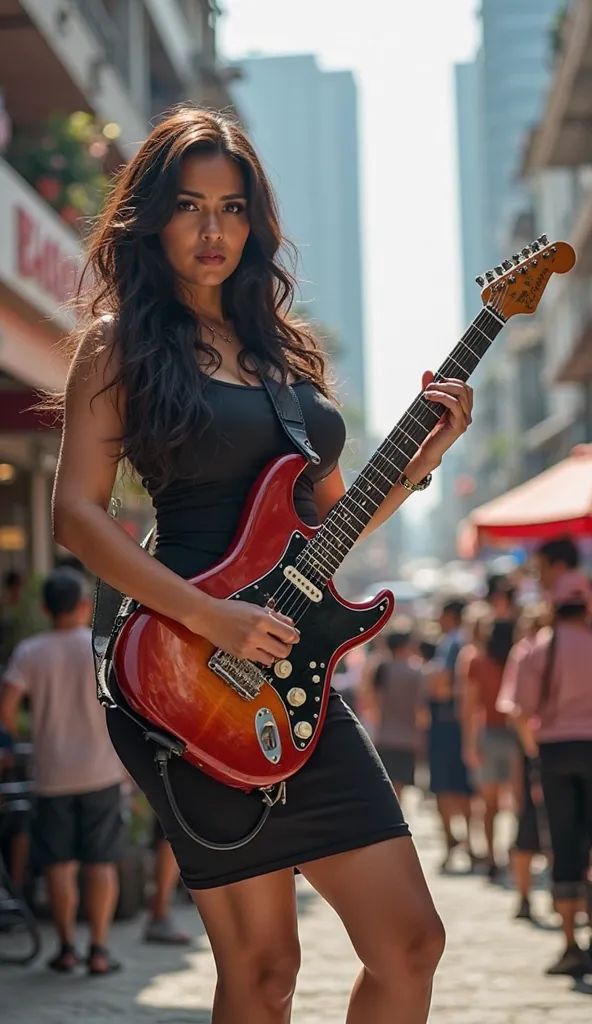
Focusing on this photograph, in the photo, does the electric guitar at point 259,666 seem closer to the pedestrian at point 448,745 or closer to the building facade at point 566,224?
the pedestrian at point 448,745

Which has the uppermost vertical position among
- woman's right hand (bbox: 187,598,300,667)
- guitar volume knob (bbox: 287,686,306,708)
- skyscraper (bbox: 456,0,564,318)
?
skyscraper (bbox: 456,0,564,318)

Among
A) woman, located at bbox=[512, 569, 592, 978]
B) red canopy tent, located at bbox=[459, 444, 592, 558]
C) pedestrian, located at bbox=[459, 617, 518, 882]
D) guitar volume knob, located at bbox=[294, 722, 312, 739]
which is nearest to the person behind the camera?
guitar volume knob, located at bbox=[294, 722, 312, 739]

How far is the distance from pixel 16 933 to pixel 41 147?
7.99m

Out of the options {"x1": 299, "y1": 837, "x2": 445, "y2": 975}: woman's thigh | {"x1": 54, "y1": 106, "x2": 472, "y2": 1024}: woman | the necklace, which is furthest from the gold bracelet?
{"x1": 299, "y1": 837, "x2": 445, "y2": 975}: woman's thigh

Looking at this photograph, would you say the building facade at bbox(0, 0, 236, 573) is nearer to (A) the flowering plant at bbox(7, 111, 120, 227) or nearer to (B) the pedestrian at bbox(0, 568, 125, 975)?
(A) the flowering plant at bbox(7, 111, 120, 227)

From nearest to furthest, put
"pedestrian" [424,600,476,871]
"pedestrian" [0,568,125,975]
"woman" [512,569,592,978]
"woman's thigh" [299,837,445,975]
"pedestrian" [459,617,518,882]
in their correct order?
"woman's thigh" [299,837,445,975], "woman" [512,569,592,978], "pedestrian" [0,568,125,975], "pedestrian" [459,617,518,882], "pedestrian" [424,600,476,871]

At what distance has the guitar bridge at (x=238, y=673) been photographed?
3.19 metres

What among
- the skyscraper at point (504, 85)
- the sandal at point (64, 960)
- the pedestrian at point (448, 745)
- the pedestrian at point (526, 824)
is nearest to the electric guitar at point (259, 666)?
the sandal at point (64, 960)

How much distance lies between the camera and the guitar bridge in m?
3.19

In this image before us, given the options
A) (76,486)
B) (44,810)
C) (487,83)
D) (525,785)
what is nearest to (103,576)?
(76,486)

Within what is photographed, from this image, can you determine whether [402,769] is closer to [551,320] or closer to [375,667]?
[375,667]

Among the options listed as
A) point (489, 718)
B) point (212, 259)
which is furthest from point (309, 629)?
point (489, 718)

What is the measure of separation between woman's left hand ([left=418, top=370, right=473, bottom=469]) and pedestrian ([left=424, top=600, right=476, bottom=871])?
991 centimetres

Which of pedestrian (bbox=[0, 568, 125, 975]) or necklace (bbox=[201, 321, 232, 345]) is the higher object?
necklace (bbox=[201, 321, 232, 345])
